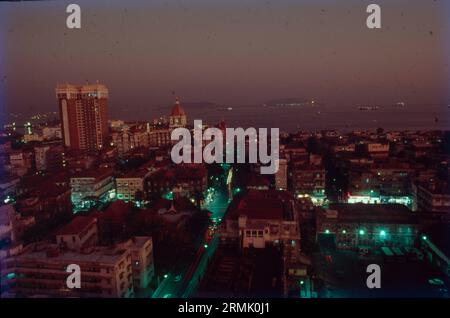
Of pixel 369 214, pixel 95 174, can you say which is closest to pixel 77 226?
pixel 95 174

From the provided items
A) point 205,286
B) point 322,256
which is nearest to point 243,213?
point 322,256

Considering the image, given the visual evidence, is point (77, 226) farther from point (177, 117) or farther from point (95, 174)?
point (177, 117)

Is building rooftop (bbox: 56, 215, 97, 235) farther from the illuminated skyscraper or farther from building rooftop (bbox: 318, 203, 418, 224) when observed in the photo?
the illuminated skyscraper

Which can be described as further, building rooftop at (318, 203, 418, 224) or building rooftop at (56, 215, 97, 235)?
building rooftop at (318, 203, 418, 224)

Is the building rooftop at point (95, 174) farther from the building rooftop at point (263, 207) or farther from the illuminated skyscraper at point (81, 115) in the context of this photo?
the illuminated skyscraper at point (81, 115)

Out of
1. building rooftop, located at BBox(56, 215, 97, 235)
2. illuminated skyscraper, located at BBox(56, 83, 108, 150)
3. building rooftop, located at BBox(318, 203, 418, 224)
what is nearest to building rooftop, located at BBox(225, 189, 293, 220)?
building rooftop, located at BBox(318, 203, 418, 224)

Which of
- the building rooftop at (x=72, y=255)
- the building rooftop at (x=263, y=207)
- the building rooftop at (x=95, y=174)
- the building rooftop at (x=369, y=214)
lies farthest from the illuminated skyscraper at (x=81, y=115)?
the building rooftop at (x=72, y=255)

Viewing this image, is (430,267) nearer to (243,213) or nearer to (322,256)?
(322,256)

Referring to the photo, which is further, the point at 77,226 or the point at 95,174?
the point at 95,174
